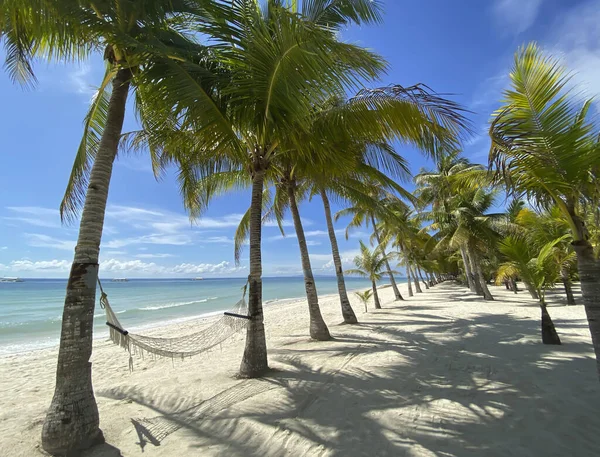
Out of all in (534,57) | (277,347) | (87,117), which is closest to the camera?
(534,57)

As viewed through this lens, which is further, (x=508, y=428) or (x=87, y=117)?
(x=87, y=117)

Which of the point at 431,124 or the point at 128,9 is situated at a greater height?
the point at 128,9

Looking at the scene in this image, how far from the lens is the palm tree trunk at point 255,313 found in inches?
171

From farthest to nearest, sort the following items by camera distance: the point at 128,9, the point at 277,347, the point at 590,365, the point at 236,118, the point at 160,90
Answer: the point at 277,347, the point at 590,365, the point at 236,118, the point at 160,90, the point at 128,9

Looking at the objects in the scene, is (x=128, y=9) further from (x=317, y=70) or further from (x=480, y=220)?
(x=480, y=220)

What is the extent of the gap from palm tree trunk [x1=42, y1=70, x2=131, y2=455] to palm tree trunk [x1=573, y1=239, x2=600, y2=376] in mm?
4079

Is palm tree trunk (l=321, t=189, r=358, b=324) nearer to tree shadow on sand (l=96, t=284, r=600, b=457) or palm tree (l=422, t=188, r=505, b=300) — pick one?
tree shadow on sand (l=96, t=284, r=600, b=457)

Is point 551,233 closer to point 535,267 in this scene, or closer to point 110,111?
point 535,267

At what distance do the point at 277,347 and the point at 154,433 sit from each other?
3.64m

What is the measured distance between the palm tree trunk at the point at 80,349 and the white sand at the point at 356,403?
0.23 m

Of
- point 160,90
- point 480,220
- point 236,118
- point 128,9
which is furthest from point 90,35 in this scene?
point 480,220

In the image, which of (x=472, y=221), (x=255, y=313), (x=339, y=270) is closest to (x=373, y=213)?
(x=339, y=270)

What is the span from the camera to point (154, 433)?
9.31ft

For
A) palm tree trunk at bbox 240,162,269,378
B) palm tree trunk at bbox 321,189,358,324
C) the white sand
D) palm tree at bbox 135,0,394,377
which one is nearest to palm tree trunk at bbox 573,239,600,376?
the white sand
